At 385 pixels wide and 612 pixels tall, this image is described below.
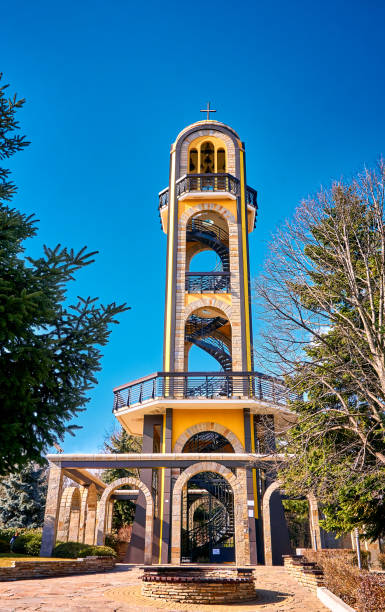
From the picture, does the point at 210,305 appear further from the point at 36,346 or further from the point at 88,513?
the point at 36,346

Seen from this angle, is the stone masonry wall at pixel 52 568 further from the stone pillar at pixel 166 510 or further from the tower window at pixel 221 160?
the tower window at pixel 221 160

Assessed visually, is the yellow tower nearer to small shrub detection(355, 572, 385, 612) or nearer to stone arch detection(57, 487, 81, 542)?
stone arch detection(57, 487, 81, 542)

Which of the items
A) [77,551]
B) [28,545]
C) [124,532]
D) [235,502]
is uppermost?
[235,502]

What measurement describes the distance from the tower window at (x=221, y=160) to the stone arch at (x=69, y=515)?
19164 millimetres

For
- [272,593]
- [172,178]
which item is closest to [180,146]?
[172,178]

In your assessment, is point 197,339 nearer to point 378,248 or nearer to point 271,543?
point 271,543

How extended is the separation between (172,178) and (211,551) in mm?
18731

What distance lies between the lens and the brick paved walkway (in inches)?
344

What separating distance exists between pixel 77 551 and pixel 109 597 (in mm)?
8398

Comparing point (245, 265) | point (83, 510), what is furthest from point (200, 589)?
point (245, 265)

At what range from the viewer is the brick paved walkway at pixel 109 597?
873 centimetres

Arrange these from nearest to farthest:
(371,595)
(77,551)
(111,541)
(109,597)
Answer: (371,595) < (109,597) < (77,551) < (111,541)

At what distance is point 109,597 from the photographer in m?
9.94

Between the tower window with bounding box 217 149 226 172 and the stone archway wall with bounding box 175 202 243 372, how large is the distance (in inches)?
153
